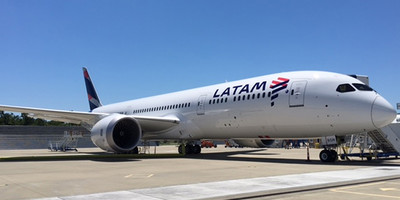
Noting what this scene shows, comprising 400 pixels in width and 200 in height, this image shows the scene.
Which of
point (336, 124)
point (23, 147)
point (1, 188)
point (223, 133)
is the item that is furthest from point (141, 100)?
point (23, 147)

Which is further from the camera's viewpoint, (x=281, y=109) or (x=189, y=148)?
(x=189, y=148)

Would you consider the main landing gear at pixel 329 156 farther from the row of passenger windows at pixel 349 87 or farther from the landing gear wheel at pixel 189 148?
the landing gear wheel at pixel 189 148

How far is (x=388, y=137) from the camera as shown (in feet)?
53.7

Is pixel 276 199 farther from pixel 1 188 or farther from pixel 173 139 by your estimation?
pixel 173 139

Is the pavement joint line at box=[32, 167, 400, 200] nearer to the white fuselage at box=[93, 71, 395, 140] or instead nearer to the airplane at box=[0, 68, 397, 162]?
the white fuselage at box=[93, 71, 395, 140]

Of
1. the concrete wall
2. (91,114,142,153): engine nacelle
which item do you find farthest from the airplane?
the concrete wall

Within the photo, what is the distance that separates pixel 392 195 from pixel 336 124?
7.38 metres

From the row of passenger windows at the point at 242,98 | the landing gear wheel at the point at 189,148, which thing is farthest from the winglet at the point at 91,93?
the row of passenger windows at the point at 242,98

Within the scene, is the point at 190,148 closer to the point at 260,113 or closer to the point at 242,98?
the point at 242,98

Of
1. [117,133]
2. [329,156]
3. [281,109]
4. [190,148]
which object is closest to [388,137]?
[329,156]

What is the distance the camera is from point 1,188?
7434 mm

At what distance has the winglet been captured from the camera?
3247cm

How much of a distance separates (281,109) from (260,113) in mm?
1065

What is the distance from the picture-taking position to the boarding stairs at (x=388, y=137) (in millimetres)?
16219
